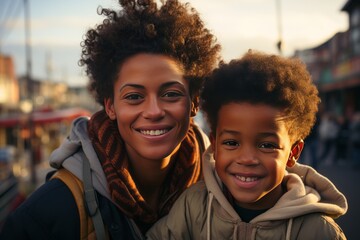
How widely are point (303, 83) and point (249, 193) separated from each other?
0.74 m

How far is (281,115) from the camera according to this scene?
225 cm

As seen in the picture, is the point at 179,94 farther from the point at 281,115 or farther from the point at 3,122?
the point at 3,122

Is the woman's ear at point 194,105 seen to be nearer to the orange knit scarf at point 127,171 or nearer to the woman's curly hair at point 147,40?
the woman's curly hair at point 147,40

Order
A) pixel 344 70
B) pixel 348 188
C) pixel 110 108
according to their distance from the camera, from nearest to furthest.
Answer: pixel 110 108
pixel 348 188
pixel 344 70

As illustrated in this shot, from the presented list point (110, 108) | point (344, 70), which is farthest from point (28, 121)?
point (344, 70)

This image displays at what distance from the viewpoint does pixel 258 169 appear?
2.19 metres

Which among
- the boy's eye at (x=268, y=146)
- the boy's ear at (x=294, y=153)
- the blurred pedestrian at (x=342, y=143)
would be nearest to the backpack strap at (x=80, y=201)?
the boy's eye at (x=268, y=146)

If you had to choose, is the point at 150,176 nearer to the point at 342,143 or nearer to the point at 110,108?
the point at 110,108

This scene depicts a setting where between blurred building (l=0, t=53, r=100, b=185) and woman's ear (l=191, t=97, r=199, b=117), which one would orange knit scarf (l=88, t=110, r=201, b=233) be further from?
blurred building (l=0, t=53, r=100, b=185)

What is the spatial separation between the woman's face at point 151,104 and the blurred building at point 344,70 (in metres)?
18.1

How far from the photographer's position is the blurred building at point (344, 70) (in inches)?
789

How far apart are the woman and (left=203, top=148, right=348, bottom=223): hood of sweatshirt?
30cm

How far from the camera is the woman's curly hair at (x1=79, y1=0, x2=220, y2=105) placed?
2.45 meters

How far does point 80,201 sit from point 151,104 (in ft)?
2.24
